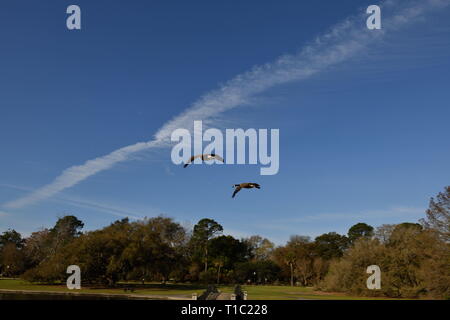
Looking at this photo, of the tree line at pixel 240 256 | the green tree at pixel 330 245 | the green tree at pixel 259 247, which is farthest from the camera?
the green tree at pixel 259 247

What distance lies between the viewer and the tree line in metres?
37.2

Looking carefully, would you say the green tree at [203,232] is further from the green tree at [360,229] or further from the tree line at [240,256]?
the green tree at [360,229]

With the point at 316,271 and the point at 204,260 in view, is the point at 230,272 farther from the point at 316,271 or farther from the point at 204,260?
the point at 316,271

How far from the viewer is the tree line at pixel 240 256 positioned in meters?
37.2

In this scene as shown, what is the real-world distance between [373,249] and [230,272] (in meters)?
27.3

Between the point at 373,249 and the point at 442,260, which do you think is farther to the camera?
the point at 373,249

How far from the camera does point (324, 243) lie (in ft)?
243

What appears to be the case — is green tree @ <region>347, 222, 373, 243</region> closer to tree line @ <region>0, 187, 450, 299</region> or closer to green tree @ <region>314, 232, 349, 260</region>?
tree line @ <region>0, 187, 450, 299</region>

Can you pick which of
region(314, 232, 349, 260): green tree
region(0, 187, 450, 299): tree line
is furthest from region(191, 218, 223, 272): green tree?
region(314, 232, 349, 260): green tree

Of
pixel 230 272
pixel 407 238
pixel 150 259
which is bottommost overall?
pixel 230 272

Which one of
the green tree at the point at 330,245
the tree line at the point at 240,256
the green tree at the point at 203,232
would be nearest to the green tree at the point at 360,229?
the tree line at the point at 240,256

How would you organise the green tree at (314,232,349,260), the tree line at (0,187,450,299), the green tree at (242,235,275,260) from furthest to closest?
1. the green tree at (242,235,275,260)
2. the green tree at (314,232,349,260)
3. the tree line at (0,187,450,299)
